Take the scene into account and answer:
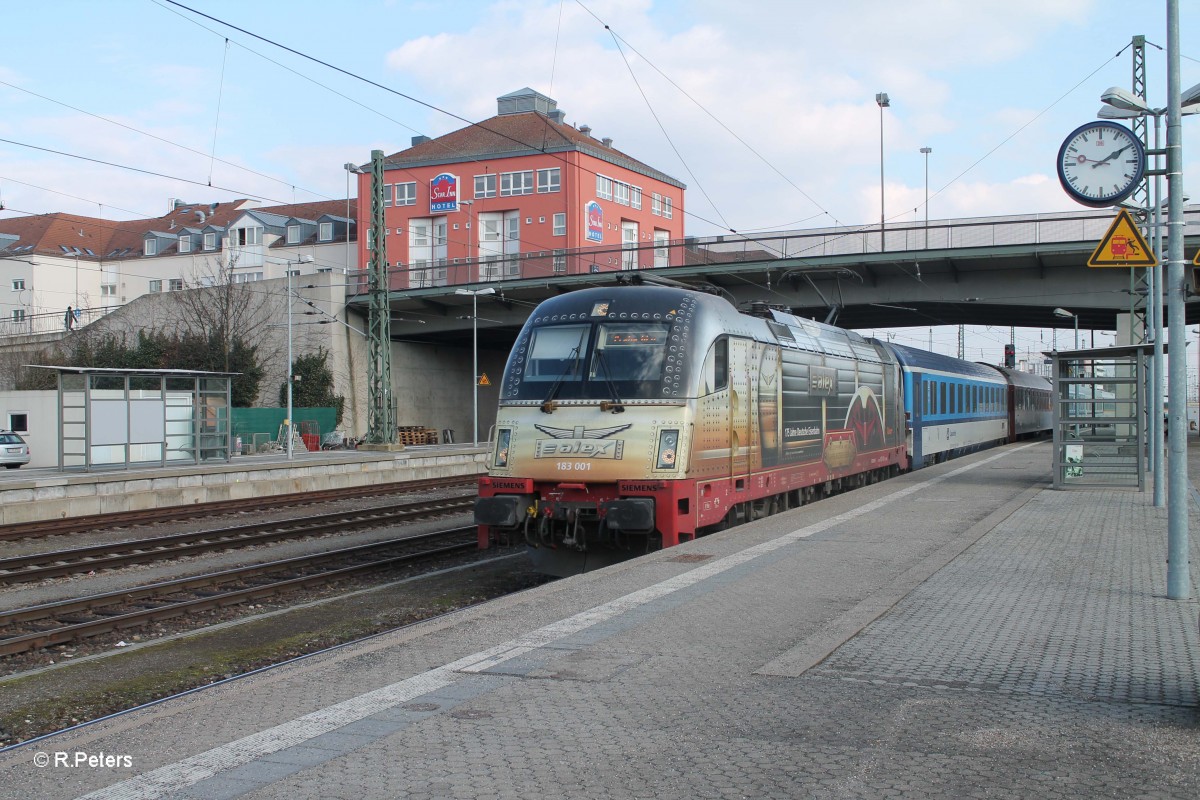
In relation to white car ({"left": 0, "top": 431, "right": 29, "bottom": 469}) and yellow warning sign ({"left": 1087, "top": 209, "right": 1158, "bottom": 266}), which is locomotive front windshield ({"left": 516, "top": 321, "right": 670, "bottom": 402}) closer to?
yellow warning sign ({"left": 1087, "top": 209, "right": 1158, "bottom": 266})

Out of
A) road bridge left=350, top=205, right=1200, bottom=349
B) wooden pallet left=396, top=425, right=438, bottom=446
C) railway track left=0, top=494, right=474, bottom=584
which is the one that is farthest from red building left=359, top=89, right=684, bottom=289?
railway track left=0, top=494, right=474, bottom=584

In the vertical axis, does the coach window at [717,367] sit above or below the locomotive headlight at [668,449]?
above

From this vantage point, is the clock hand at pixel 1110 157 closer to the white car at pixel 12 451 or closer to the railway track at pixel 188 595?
the railway track at pixel 188 595

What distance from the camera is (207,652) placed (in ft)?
32.2

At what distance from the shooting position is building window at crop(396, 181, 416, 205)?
66.9 metres

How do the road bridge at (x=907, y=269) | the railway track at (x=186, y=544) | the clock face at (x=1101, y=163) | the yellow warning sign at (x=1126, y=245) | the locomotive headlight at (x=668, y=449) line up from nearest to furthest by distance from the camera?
the yellow warning sign at (x=1126, y=245)
the clock face at (x=1101, y=163)
the locomotive headlight at (x=668, y=449)
the railway track at (x=186, y=544)
the road bridge at (x=907, y=269)

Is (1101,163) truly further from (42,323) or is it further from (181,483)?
(42,323)

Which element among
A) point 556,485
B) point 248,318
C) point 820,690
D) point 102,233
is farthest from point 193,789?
point 102,233

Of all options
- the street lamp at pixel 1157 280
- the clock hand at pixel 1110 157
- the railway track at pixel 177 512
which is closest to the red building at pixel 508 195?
the railway track at pixel 177 512

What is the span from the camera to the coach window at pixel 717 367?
40.9ft

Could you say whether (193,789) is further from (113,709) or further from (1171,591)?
(1171,591)

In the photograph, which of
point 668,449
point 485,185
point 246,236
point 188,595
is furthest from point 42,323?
point 668,449

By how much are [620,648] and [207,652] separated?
15.1ft

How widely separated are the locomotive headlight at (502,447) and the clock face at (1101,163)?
6.92 meters
